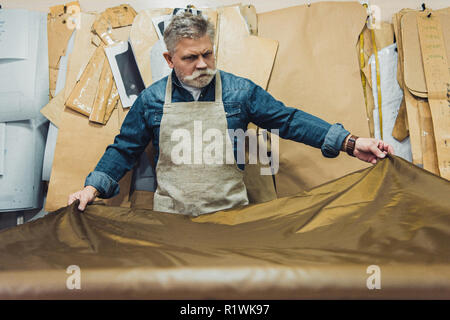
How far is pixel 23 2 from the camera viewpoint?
5.01ft

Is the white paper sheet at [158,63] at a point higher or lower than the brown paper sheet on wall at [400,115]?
higher

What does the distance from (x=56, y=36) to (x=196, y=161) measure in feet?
3.26

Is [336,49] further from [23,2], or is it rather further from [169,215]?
[23,2]

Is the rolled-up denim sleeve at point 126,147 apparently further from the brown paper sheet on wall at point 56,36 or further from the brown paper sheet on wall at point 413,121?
the brown paper sheet on wall at point 413,121

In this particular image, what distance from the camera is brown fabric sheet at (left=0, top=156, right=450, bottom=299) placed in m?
0.47

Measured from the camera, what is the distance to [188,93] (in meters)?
1.07

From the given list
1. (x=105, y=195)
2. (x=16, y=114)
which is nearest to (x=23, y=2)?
(x=16, y=114)

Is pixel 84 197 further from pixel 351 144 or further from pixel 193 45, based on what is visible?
pixel 351 144

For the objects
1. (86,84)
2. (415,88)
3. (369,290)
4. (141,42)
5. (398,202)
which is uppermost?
(141,42)

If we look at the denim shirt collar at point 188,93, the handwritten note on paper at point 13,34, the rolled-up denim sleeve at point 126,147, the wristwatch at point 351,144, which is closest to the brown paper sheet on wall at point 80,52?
the handwritten note on paper at point 13,34

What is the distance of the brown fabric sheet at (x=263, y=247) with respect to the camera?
0.47 metres

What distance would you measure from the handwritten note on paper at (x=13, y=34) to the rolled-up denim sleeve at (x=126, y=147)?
698mm

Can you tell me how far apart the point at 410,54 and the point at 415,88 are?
0.48 ft

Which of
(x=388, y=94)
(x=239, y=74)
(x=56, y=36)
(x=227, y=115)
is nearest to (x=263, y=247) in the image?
(x=227, y=115)
